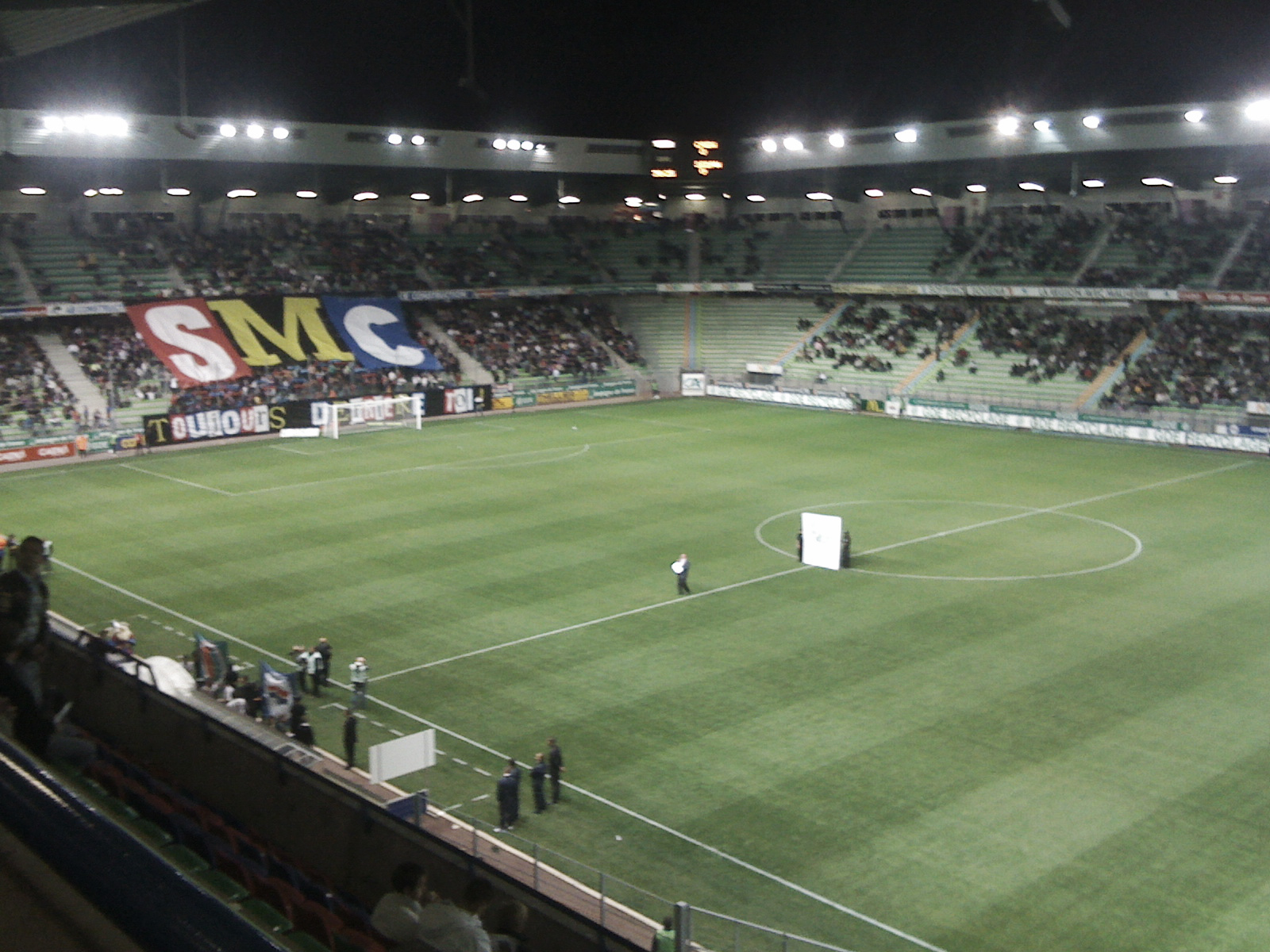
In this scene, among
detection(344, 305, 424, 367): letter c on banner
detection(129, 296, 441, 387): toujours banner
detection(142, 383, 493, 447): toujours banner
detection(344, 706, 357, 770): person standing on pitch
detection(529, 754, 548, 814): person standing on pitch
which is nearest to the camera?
detection(529, 754, 548, 814): person standing on pitch

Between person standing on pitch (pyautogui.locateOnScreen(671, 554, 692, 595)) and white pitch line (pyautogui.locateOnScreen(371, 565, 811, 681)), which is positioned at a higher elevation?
person standing on pitch (pyautogui.locateOnScreen(671, 554, 692, 595))

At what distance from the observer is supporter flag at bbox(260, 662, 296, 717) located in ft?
67.8

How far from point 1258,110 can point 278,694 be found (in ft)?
152

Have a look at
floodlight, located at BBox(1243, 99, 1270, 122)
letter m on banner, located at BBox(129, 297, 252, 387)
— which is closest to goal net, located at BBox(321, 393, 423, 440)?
letter m on banner, located at BBox(129, 297, 252, 387)

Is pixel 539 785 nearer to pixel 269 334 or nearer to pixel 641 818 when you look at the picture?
pixel 641 818

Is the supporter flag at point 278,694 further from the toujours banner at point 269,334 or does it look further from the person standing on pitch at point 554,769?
the toujours banner at point 269,334

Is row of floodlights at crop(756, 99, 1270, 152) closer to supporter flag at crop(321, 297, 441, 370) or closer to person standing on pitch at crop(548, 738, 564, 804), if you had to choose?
supporter flag at crop(321, 297, 441, 370)

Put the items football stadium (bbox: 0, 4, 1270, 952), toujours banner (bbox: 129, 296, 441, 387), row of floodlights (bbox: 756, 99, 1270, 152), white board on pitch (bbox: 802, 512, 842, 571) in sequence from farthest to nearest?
toujours banner (bbox: 129, 296, 441, 387) → row of floodlights (bbox: 756, 99, 1270, 152) → white board on pitch (bbox: 802, 512, 842, 571) → football stadium (bbox: 0, 4, 1270, 952)

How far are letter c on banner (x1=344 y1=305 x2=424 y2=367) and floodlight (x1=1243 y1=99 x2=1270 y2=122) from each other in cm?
4006

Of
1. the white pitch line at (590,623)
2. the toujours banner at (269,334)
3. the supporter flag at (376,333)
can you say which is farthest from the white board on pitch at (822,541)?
the supporter flag at (376,333)

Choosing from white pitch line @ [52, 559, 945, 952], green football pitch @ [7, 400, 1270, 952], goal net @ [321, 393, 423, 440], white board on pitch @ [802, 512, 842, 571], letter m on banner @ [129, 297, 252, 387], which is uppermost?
letter m on banner @ [129, 297, 252, 387]

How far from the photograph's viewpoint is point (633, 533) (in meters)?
35.6

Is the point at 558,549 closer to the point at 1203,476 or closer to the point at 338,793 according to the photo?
the point at 338,793

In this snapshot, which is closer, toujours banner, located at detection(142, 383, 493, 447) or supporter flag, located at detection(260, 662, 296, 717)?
Answer: supporter flag, located at detection(260, 662, 296, 717)
